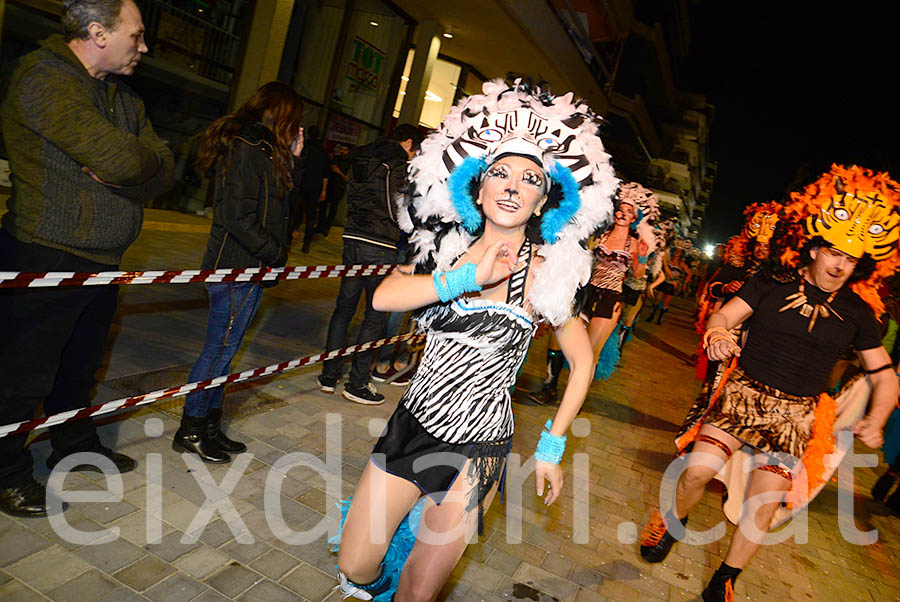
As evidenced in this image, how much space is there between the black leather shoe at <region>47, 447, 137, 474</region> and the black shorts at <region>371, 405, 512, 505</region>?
1.88 m

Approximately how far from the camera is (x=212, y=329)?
12.7ft

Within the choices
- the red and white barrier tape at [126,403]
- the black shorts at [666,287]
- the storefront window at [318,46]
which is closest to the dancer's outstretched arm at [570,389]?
the red and white barrier tape at [126,403]

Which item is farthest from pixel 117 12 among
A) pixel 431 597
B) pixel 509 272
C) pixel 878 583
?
pixel 878 583

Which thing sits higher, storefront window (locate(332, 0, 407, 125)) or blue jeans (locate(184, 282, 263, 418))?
storefront window (locate(332, 0, 407, 125))

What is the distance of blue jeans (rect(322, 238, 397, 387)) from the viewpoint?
5.60 metres

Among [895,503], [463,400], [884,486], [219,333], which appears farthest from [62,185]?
[884,486]

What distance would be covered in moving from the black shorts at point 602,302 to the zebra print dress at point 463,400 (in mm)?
4473

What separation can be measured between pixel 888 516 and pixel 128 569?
23.6 feet

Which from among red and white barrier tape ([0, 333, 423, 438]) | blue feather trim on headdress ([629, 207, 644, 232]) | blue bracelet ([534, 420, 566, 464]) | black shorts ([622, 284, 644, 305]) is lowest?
red and white barrier tape ([0, 333, 423, 438])

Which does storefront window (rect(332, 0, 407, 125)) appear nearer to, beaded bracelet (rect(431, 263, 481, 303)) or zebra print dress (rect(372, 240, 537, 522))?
zebra print dress (rect(372, 240, 537, 522))

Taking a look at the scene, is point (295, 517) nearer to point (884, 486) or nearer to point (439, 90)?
point (884, 486)

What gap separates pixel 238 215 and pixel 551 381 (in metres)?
4.53

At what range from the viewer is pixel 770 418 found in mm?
3805

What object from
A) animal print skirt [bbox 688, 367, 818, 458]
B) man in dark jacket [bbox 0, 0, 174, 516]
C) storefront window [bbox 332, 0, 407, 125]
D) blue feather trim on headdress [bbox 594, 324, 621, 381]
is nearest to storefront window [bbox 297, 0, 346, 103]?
storefront window [bbox 332, 0, 407, 125]
